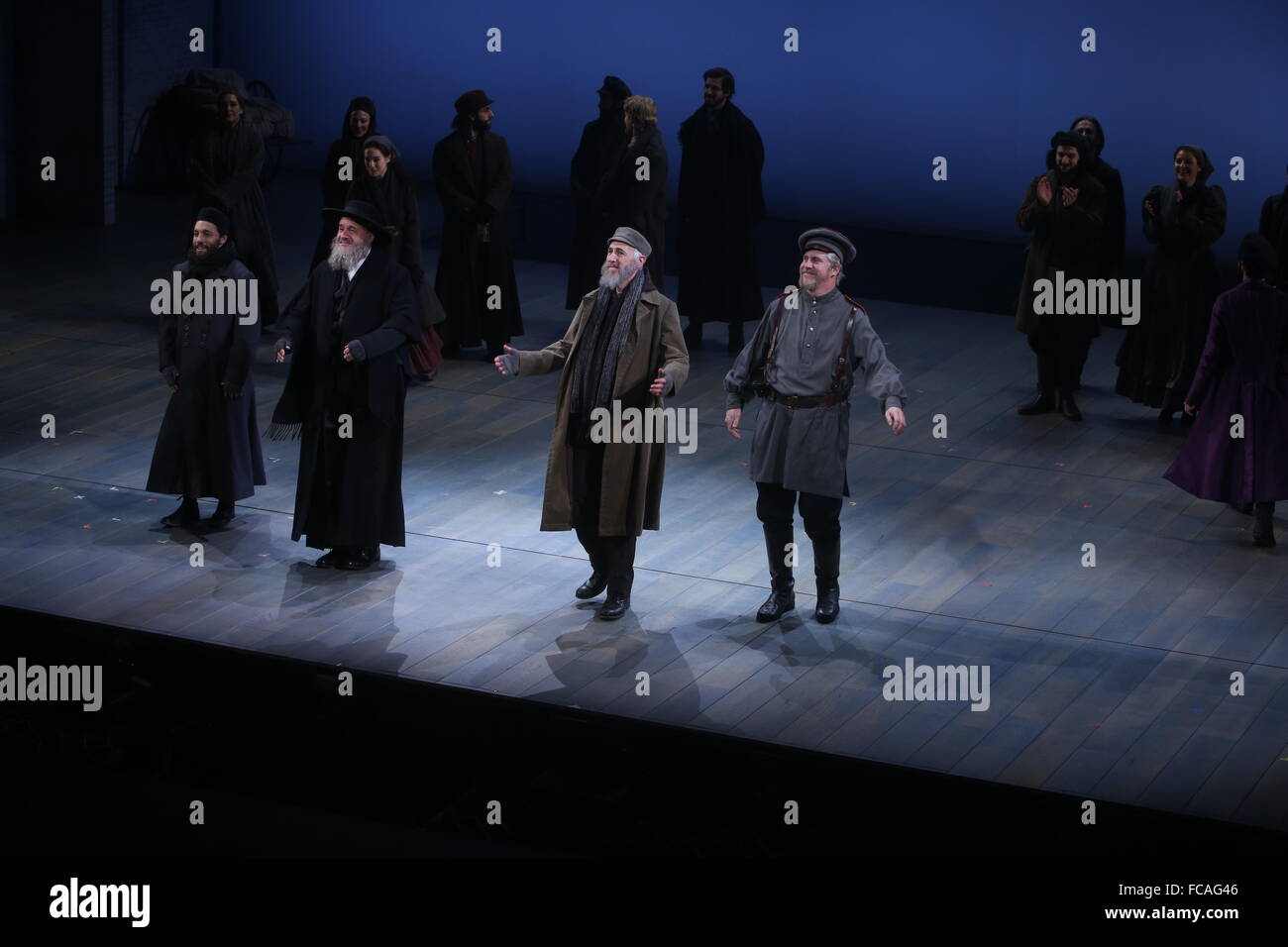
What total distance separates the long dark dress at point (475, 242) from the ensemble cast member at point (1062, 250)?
112 inches

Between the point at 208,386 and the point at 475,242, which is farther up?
the point at 475,242

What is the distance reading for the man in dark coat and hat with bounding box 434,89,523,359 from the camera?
10430mm

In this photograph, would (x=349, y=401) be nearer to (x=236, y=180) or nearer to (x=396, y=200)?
(x=396, y=200)

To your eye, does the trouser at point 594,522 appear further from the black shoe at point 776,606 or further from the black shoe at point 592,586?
the black shoe at point 776,606

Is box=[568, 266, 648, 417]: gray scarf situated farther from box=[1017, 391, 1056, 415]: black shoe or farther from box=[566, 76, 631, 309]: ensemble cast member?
box=[566, 76, 631, 309]: ensemble cast member

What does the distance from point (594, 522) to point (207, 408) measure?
178 centimetres

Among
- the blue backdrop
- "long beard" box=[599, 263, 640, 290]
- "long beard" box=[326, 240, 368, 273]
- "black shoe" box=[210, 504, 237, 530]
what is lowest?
"black shoe" box=[210, 504, 237, 530]

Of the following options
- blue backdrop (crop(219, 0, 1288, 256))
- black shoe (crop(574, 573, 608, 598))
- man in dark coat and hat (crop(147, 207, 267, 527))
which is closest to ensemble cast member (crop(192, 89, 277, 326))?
man in dark coat and hat (crop(147, 207, 267, 527))

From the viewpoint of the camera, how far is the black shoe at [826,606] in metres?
6.95

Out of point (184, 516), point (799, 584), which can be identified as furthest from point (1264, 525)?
point (184, 516)

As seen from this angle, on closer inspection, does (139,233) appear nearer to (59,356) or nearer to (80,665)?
(59,356)

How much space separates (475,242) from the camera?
1056 cm

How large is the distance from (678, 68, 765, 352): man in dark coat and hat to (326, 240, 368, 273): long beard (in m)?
4.32

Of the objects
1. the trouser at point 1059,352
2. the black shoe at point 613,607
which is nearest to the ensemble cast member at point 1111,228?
the trouser at point 1059,352
